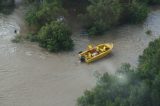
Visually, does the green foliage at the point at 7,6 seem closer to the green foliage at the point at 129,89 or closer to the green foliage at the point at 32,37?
the green foliage at the point at 32,37

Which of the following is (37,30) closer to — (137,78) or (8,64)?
(8,64)

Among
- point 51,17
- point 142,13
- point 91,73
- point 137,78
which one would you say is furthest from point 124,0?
point 137,78

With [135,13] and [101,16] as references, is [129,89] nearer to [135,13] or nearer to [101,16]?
[101,16]

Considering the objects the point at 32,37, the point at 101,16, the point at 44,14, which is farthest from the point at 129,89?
the point at 44,14

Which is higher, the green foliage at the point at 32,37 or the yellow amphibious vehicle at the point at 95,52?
the green foliage at the point at 32,37

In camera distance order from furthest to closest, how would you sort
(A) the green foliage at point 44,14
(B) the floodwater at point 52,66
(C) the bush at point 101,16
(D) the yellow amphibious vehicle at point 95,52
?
1. (C) the bush at point 101,16
2. (A) the green foliage at point 44,14
3. (D) the yellow amphibious vehicle at point 95,52
4. (B) the floodwater at point 52,66

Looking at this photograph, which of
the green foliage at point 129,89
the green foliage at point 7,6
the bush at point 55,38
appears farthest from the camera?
the green foliage at point 7,6

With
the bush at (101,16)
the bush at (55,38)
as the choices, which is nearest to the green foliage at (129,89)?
the bush at (55,38)

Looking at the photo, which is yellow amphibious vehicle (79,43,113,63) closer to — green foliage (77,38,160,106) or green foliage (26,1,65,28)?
green foliage (26,1,65,28)
